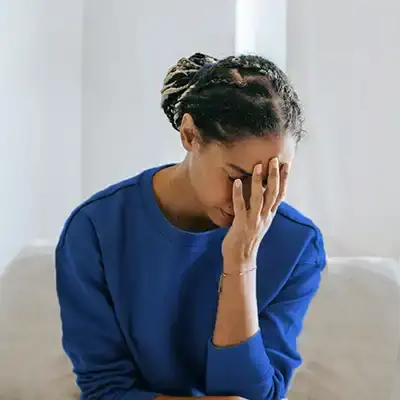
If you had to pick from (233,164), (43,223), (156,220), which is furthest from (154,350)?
(43,223)

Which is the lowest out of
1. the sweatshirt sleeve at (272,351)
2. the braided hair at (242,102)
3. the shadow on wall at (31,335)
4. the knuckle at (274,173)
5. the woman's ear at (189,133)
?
the shadow on wall at (31,335)

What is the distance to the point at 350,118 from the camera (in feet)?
5.23

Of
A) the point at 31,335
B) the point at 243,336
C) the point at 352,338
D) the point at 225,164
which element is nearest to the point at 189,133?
the point at 225,164

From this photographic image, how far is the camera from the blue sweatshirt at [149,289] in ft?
3.83

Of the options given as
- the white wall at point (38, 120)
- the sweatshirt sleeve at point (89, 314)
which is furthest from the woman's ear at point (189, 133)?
the white wall at point (38, 120)

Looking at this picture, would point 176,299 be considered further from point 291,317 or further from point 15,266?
point 15,266

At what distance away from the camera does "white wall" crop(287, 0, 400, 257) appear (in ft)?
5.13

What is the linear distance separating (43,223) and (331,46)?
0.84m

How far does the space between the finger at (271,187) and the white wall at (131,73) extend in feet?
2.38

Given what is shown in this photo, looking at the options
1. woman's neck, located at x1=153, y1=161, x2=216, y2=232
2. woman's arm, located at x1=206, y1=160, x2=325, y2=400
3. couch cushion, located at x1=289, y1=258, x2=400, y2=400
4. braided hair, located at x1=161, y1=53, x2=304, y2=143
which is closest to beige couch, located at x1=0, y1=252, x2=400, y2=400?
couch cushion, located at x1=289, y1=258, x2=400, y2=400

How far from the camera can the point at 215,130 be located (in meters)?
→ 1.00

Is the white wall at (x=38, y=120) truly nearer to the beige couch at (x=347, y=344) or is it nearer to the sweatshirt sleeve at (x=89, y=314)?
the beige couch at (x=347, y=344)

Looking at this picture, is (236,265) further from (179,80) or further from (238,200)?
(179,80)

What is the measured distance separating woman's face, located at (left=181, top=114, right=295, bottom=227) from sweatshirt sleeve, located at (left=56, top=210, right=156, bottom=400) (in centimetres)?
22
